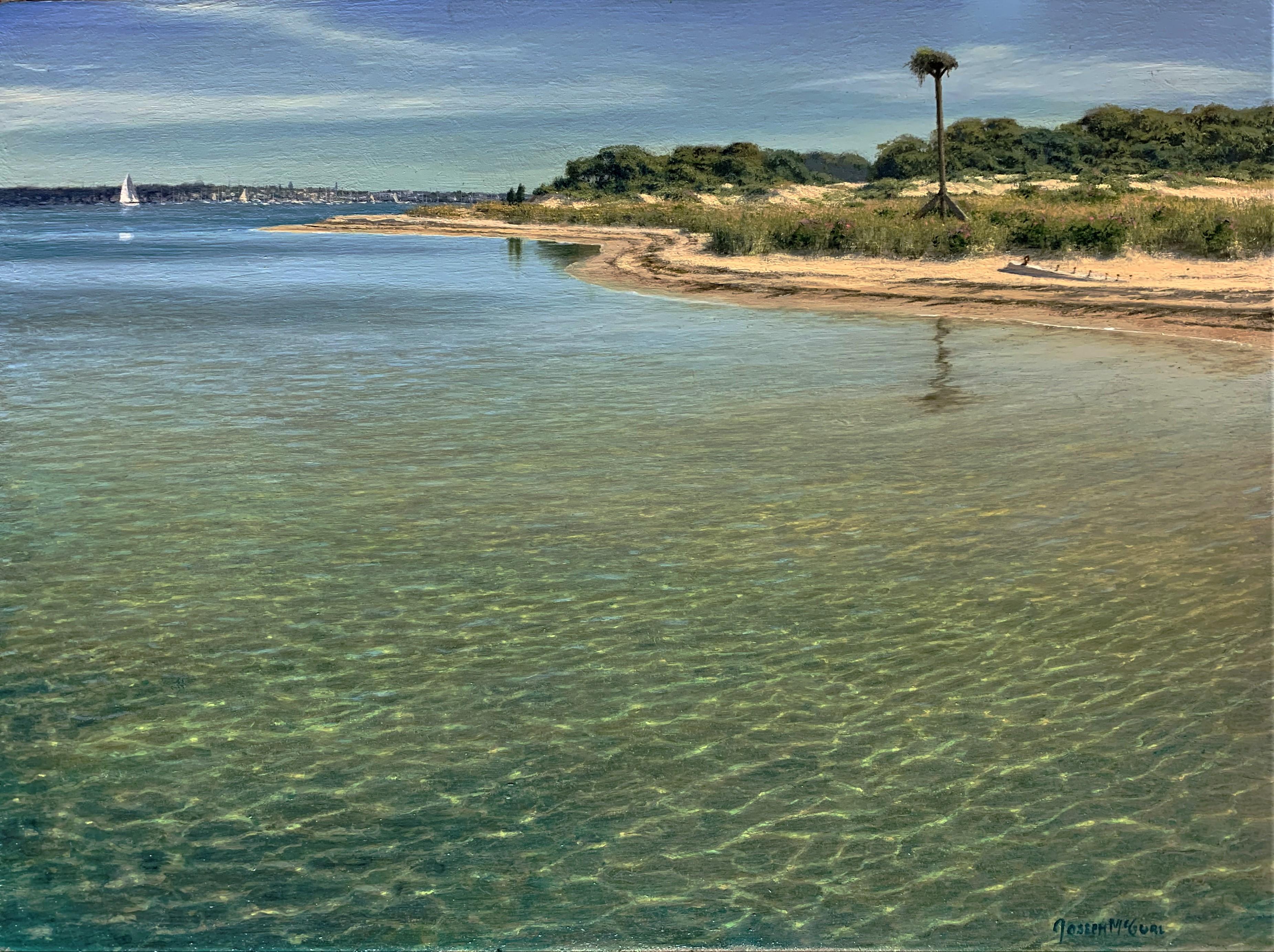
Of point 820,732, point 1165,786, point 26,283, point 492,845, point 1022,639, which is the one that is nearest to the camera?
point 492,845

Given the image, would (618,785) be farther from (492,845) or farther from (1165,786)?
(1165,786)

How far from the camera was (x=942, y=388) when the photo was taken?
50.1 feet

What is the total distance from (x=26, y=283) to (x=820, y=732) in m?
39.1

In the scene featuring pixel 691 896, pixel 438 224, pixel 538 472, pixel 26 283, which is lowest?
pixel 691 896

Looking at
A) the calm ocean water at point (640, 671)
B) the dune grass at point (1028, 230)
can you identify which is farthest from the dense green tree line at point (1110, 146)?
the calm ocean water at point (640, 671)

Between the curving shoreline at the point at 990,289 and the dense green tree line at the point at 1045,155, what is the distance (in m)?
56.2

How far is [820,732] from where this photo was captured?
18.9 ft

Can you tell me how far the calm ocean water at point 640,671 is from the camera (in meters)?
4.52

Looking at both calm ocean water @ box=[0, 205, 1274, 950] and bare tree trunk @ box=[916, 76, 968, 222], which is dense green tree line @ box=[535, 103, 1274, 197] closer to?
bare tree trunk @ box=[916, 76, 968, 222]

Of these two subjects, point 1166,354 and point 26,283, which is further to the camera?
point 26,283

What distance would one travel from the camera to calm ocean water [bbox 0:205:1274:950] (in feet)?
14.8

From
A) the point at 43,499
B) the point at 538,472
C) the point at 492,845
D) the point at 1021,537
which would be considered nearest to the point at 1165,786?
the point at 492,845
